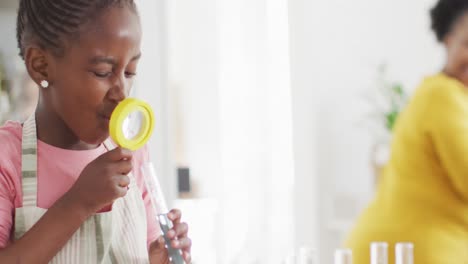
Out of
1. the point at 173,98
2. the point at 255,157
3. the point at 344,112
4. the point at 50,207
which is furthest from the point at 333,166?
the point at 50,207

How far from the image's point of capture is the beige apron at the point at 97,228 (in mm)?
486

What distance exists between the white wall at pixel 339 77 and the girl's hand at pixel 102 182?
153cm

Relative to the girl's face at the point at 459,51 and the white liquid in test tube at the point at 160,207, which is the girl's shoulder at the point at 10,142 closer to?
the white liquid in test tube at the point at 160,207

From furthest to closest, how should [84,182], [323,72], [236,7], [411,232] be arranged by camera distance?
1. [323,72]
2. [236,7]
3. [411,232]
4. [84,182]

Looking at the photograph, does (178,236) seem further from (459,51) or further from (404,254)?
(459,51)

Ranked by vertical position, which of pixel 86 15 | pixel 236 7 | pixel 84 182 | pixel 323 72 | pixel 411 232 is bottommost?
pixel 411 232

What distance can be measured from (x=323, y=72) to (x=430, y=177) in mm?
1004

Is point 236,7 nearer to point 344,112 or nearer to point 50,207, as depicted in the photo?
point 344,112

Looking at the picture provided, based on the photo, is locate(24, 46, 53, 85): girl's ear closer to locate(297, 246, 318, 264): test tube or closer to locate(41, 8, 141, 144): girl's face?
locate(41, 8, 141, 144): girl's face

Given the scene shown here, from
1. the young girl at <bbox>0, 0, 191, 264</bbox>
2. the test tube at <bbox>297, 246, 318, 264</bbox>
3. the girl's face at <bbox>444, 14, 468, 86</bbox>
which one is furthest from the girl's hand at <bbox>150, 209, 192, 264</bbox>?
the girl's face at <bbox>444, 14, 468, 86</bbox>

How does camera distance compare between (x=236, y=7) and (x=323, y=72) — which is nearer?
(x=236, y=7)

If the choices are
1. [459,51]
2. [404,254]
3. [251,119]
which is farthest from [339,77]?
[404,254]

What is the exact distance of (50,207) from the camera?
0.48 meters

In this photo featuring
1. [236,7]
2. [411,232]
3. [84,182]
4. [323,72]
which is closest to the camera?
[84,182]
